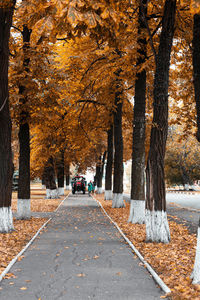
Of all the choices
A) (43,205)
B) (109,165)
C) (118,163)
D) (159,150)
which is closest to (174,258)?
(159,150)

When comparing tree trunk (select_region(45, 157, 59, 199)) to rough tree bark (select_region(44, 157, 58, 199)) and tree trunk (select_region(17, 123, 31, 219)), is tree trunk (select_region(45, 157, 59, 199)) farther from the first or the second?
tree trunk (select_region(17, 123, 31, 219))

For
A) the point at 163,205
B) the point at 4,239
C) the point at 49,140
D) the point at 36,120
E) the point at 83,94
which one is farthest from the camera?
the point at 49,140

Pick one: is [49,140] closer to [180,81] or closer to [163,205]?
[180,81]

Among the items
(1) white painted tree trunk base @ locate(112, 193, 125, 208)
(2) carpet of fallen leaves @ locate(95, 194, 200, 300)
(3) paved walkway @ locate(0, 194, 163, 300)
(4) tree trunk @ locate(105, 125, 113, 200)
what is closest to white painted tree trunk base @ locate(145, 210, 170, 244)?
(2) carpet of fallen leaves @ locate(95, 194, 200, 300)

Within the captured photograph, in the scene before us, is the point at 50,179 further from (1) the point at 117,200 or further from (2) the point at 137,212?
(2) the point at 137,212

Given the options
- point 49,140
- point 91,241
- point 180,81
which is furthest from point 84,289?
point 49,140

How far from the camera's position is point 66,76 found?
1617 cm

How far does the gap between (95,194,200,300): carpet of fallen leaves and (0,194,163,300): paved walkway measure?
32 centimetres

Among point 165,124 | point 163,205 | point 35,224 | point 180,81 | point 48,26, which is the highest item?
point 180,81

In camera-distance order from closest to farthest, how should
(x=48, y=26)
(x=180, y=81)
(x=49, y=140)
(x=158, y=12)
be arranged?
(x=48, y=26) < (x=158, y=12) < (x=180, y=81) < (x=49, y=140)

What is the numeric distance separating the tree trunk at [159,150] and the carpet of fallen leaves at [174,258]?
0.46 m

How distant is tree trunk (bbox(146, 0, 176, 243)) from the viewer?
10102 millimetres

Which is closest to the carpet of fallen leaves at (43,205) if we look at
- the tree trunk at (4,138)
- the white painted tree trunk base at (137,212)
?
the white painted tree trunk base at (137,212)

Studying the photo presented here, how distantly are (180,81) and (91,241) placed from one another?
40.9 ft
